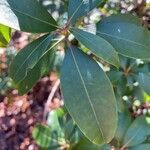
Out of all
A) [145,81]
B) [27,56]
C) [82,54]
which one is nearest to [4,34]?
[27,56]

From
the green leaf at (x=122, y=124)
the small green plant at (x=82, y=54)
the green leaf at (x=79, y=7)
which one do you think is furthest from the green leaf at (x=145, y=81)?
the green leaf at (x=79, y=7)

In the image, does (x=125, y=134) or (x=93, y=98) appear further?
(x=125, y=134)

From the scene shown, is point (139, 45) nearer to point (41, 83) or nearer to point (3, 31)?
point (3, 31)

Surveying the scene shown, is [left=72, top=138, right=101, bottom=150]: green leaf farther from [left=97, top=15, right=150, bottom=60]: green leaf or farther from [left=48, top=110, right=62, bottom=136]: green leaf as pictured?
[left=97, top=15, right=150, bottom=60]: green leaf

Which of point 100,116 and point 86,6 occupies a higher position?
point 86,6

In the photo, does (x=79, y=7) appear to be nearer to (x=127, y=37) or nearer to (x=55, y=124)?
(x=127, y=37)

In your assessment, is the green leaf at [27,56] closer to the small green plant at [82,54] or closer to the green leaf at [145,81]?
the small green plant at [82,54]

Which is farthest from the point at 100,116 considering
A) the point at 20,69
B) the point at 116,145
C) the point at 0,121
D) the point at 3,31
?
the point at 0,121

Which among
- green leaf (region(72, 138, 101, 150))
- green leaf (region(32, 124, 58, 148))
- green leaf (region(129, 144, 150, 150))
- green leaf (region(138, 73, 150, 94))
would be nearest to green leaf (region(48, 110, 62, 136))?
green leaf (region(32, 124, 58, 148))
